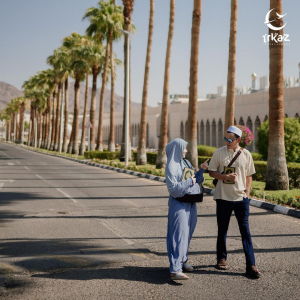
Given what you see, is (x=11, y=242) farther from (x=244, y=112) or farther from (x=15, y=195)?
(x=244, y=112)

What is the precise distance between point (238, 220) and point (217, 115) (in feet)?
195

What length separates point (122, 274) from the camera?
20.5 feet

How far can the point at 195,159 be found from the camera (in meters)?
23.3

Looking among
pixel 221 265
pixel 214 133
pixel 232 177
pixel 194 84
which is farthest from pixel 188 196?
pixel 214 133

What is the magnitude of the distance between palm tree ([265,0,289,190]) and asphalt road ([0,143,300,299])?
3.56 m

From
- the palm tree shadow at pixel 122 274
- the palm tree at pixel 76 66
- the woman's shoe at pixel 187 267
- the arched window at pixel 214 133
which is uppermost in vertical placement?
the palm tree at pixel 76 66

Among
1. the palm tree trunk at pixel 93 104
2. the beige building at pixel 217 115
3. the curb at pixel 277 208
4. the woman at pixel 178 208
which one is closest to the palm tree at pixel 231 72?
the curb at pixel 277 208

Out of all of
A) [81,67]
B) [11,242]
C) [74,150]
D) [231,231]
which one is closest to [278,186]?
[231,231]

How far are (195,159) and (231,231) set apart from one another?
14.1 metres

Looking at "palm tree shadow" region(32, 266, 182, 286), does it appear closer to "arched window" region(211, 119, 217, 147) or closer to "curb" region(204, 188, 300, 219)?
"curb" region(204, 188, 300, 219)

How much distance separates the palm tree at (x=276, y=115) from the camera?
51.1ft

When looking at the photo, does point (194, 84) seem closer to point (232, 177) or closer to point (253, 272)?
point (232, 177)

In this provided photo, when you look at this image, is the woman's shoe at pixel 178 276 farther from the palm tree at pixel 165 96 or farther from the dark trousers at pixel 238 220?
the palm tree at pixel 165 96

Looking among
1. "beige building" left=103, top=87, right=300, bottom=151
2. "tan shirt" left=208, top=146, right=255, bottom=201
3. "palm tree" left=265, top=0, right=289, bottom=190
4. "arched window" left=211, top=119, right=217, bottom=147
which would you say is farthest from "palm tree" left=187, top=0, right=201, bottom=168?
"arched window" left=211, top=119, right=217, bottom=147
